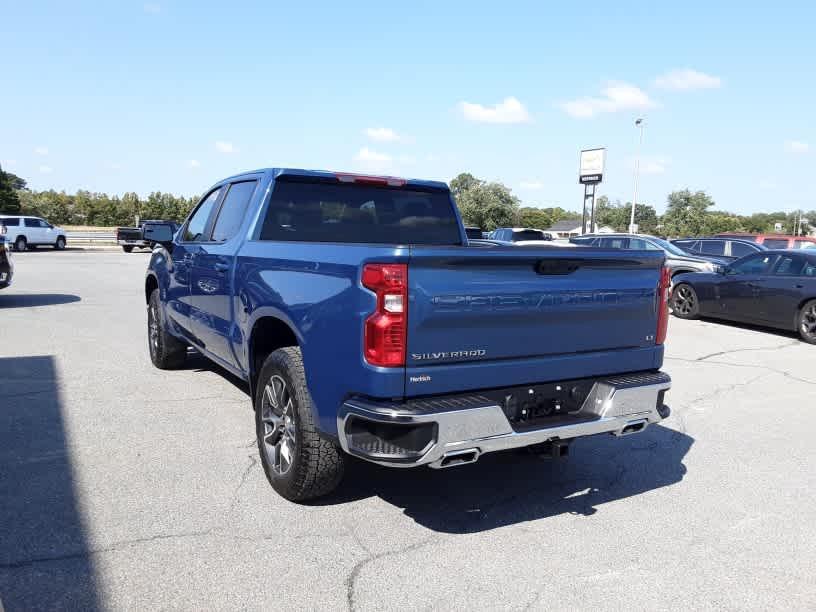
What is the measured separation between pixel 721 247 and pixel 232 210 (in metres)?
16.2

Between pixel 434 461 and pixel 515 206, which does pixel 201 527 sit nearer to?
pixel 434 461

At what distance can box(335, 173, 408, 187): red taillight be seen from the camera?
4973mm

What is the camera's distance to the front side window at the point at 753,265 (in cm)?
1163

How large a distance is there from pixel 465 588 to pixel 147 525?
5.70 feet

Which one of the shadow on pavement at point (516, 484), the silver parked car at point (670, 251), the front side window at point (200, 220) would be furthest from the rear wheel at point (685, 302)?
the front side window at point (200, 220)

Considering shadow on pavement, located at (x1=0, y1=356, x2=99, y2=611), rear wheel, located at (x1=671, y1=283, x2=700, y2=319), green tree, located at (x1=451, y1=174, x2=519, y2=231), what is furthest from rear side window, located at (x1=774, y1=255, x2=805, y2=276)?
green tree, located at (x1=451, y1=174, x2=519, y2=231)

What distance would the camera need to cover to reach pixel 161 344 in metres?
7.05

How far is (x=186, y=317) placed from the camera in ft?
19.6

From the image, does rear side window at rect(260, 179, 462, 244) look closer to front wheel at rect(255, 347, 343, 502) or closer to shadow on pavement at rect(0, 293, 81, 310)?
front wheel at rect(255, 347, 343, 502)

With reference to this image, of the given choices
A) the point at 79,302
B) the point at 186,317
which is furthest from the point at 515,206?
the point at 186,317

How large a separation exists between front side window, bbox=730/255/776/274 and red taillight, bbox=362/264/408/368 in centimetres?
1056

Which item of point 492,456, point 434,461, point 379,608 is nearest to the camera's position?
point 379,608

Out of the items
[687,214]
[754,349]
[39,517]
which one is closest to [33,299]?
[39,517]

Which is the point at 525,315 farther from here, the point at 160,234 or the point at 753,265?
the point at 753,265
